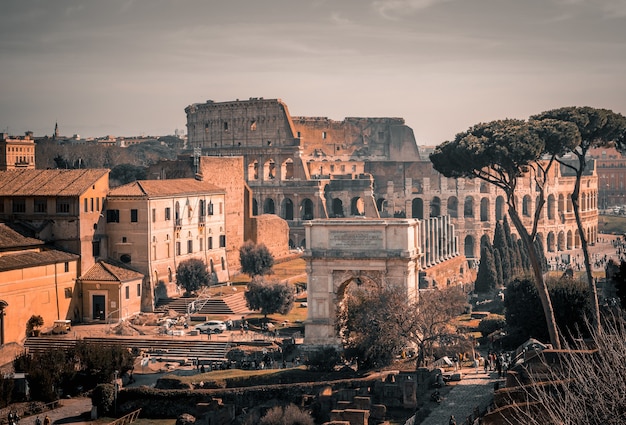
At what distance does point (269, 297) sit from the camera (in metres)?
48.6

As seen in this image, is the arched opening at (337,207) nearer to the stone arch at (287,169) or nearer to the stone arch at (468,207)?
the stone arch at (287,169)

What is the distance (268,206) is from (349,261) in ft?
167

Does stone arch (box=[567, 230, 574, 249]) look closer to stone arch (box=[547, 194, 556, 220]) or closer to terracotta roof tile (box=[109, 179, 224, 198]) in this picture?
stone arch (box=[547, 194, 556, 220])

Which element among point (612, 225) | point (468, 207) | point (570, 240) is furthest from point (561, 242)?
point (612, 225)

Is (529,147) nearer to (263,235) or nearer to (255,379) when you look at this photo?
(255,379)

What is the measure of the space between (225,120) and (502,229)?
42.7m

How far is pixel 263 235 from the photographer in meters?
65.5

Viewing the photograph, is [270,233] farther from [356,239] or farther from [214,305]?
[356,239]

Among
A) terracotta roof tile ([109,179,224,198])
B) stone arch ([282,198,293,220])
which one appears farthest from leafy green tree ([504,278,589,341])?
stone arch ([282,198,293,220])

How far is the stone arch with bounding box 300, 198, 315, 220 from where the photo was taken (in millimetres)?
91688

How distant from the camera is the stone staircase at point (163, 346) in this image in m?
42.8

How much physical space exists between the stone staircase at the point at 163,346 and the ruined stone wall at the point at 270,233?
2087cm

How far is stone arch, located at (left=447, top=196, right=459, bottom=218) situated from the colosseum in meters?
0.10

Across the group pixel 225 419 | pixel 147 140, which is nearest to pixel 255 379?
pixel 225 419
